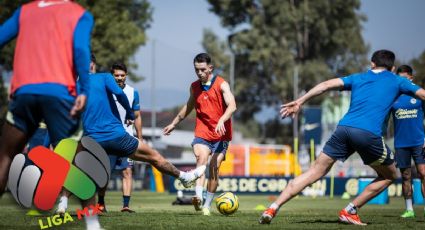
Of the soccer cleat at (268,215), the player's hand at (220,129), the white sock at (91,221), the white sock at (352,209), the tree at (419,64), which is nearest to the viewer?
the white sock at (91,221)

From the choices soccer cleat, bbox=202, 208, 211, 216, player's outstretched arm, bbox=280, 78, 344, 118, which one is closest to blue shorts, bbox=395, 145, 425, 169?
soccer cleat, bbox=202, 208, 211, 216

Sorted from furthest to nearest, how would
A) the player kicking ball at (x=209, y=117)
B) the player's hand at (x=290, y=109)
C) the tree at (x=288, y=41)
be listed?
the tree at (x=288, y=41) < the player kicking ball at (x=209, y=117) < the player's hand at (x=290, y=109)

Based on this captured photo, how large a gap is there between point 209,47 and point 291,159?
26.4 m

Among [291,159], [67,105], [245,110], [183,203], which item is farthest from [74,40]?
[245,110]

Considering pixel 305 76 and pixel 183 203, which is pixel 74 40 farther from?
pixel 305 76

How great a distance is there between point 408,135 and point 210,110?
3.80 metres

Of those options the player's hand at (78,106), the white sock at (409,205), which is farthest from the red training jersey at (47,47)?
the white sock at (409,205)

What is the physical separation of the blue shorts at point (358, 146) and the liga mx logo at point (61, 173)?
294 cm

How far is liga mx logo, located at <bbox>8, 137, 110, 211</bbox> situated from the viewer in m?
9.14

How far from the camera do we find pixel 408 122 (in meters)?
14.8

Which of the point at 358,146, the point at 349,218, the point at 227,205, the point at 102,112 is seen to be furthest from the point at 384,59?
the point at 102,112

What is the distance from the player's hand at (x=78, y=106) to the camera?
746 cm

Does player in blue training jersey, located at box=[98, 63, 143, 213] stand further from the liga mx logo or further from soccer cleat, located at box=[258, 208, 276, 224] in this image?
soccer cleat, located at box=[258, 208, 276, 224]

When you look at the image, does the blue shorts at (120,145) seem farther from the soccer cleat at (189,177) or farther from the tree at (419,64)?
the tree at (419,64)
